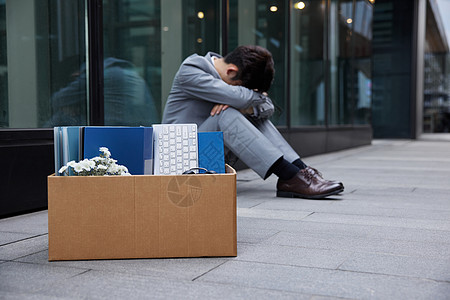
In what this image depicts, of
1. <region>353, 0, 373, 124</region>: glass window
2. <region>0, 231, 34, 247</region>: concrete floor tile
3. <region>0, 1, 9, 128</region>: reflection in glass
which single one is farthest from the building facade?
<region>353, 0, 373, 124</region>: glass window

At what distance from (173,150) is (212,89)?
1412 millimetres

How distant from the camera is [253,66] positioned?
3727 mm

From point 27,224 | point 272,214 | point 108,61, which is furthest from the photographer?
point 108,61

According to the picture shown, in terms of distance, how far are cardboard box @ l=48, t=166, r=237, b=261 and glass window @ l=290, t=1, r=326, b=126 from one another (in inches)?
252

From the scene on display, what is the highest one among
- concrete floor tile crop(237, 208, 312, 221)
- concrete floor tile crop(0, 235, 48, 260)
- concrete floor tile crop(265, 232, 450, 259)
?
concrete floor tile crop(0, 235, 48, 260)

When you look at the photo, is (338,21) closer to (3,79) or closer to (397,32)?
(397,32)

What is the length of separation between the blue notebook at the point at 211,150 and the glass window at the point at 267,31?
405cm

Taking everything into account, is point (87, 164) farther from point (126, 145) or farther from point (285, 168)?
point (285, 168)

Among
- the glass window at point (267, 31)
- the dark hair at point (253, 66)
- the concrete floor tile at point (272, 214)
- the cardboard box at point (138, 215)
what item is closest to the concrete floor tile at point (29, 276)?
the cardboard box at point (138, 215)

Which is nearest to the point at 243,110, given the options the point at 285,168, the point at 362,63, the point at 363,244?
the point at 285,168

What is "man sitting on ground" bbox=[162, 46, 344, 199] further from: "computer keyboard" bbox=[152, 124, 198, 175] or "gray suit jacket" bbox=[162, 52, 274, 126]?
"computer keyboard" bbox=[152, 124, 198, 175]

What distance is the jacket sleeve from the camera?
3.65 meters

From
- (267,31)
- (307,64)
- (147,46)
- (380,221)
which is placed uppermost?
(267,31)

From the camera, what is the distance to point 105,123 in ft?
14.0
